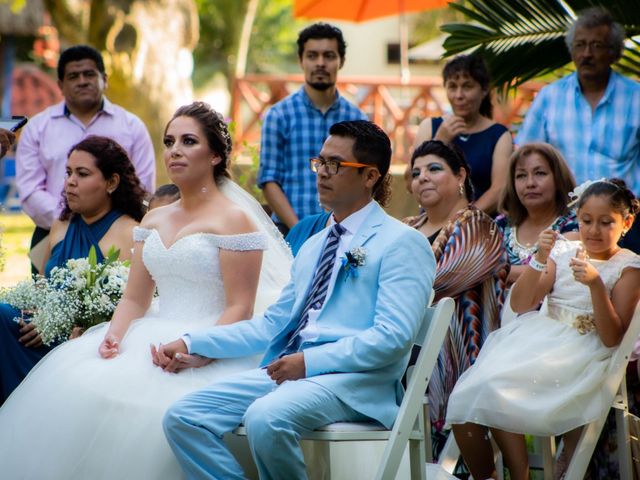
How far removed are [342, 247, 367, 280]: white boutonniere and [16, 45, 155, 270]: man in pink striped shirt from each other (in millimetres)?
3633

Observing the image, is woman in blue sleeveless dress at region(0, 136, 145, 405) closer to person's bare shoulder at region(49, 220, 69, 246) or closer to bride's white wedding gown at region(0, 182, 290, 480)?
person's bare shoulder at region(49, 220, 69, 246)

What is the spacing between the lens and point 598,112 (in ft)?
22.4

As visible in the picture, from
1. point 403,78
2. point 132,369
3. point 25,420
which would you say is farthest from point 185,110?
point 403,78

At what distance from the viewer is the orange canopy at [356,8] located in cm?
1291

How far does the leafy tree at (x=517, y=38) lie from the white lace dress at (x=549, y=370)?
3017 mm

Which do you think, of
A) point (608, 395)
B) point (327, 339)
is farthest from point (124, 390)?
point (608, 395)

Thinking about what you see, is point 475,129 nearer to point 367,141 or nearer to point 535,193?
point 535,193

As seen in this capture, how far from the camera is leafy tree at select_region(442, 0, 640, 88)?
7.86 m

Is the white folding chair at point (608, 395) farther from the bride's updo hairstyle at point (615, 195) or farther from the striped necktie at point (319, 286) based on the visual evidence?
the striped necktie at point (319, 286)

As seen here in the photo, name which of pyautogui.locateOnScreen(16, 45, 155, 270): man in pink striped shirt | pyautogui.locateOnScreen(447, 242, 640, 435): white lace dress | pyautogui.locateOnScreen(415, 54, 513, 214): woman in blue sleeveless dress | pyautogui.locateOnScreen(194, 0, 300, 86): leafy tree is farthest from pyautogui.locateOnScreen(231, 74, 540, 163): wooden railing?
pyautogui.locateOnScreen(194, 0, 300, 86): leafy tree

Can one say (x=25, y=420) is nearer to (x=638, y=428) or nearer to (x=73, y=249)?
(x=73, y=249)

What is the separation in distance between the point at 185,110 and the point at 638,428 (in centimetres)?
267

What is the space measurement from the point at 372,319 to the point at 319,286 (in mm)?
306

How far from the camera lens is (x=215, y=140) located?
5.43 meters
